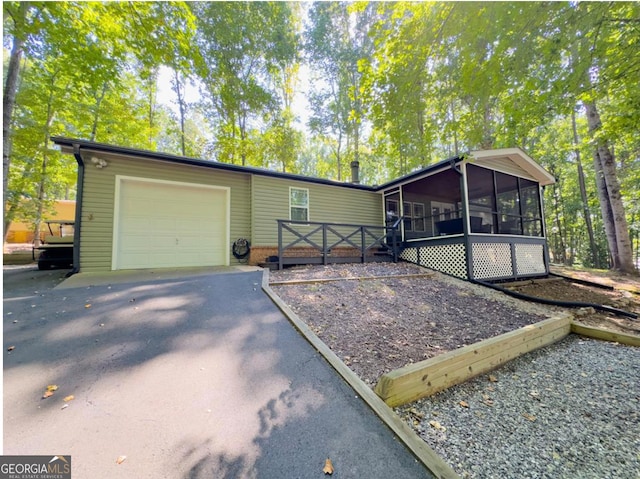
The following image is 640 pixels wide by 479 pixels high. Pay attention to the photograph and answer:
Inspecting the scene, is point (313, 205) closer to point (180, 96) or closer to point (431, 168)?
point (431, 168)

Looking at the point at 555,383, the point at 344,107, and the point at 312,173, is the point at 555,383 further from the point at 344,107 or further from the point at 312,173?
the point at 312,173

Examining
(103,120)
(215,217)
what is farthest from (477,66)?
(103,120)

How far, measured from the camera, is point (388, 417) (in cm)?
165

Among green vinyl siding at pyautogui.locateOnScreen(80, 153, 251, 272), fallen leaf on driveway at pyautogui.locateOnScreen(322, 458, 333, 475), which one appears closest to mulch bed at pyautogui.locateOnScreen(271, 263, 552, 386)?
fallen leaf on driveway at pyautogui.locateOnScreen(322, 458, 333, 475)

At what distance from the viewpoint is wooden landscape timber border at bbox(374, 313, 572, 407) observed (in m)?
1.85

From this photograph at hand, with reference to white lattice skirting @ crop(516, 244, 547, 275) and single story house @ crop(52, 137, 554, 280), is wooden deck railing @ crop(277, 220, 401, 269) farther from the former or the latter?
white lattice skirting @ crop(516, 244, 547, 275)

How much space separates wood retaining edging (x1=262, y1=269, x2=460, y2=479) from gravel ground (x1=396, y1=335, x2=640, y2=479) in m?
0.15

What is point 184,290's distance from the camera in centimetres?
405

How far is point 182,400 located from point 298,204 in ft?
22.6

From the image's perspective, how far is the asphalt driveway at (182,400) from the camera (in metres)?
1.33

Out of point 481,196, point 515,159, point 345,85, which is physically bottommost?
point 481,196

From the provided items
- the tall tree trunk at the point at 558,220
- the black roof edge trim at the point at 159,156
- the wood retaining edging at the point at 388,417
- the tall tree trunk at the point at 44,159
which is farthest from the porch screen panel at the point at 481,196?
the tall tree trunk at the point at 44,159

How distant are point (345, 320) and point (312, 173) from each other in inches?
922

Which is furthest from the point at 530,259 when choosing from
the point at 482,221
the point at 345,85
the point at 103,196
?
the point at 345,85
